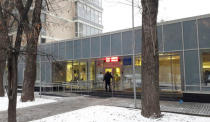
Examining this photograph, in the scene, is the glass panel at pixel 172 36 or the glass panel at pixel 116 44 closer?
the glass panel at pixel 172 36

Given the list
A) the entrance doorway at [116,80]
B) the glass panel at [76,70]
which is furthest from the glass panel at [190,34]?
the glass panel at [76,70]

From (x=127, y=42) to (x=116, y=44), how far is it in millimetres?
1060

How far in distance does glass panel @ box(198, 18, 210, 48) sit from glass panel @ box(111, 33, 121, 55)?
6165 millimetres

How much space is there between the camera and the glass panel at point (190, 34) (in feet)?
40.5

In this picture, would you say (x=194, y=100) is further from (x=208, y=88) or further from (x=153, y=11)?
(x=153, y=11)

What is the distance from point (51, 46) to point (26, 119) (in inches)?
537

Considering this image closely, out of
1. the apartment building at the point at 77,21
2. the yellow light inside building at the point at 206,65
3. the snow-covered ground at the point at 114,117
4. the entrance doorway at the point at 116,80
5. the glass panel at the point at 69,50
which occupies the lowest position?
the snow-covered ground at the point at 114,117

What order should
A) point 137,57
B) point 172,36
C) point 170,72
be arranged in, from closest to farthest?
point 172,36 < point 170,72 < point 137,57

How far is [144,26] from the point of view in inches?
317

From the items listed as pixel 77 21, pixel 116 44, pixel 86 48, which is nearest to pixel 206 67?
pixel 116 44

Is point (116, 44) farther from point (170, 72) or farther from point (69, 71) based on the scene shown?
point (69, 71)

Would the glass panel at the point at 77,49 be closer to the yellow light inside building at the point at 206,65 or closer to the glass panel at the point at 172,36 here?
the glass panel at the point at 172,36

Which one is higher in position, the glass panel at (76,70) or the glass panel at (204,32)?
the glass panel at (204,32)

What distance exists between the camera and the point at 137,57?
1567 cm
